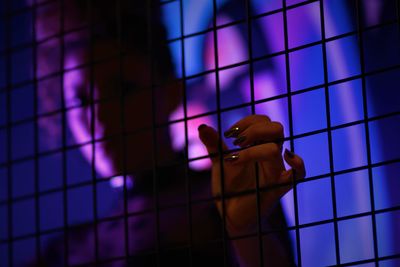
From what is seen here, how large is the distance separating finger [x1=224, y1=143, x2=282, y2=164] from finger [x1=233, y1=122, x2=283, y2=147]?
0.04ft

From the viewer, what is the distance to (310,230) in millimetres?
1217

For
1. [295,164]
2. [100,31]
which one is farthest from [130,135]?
[295,164]

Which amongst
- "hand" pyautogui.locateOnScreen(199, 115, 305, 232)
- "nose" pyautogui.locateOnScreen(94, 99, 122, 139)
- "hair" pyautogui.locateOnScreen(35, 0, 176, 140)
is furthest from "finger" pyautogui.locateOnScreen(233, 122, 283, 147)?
"nose" pyautogui.locateOnScreen(94, 99, 122, 139)

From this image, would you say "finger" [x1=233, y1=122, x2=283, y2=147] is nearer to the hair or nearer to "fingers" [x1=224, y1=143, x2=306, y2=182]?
"fingers" [x1=224, y1=143, x2=306, y2=182]

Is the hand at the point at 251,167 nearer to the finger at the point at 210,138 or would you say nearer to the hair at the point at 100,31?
the finger at the point at 210,138

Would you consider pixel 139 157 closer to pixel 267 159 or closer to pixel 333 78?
pixel 333 78

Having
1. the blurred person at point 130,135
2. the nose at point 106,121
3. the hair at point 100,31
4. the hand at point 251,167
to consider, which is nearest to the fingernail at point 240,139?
the hand at point 251,167

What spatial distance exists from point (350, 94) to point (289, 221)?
0.23 meters

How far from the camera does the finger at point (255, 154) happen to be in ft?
3.18

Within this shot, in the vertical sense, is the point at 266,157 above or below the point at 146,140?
below

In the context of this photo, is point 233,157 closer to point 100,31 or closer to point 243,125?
point 243,125

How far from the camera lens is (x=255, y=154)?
38.1 inches

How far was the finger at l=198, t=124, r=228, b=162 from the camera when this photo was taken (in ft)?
3.42

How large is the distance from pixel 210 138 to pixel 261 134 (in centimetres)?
9
